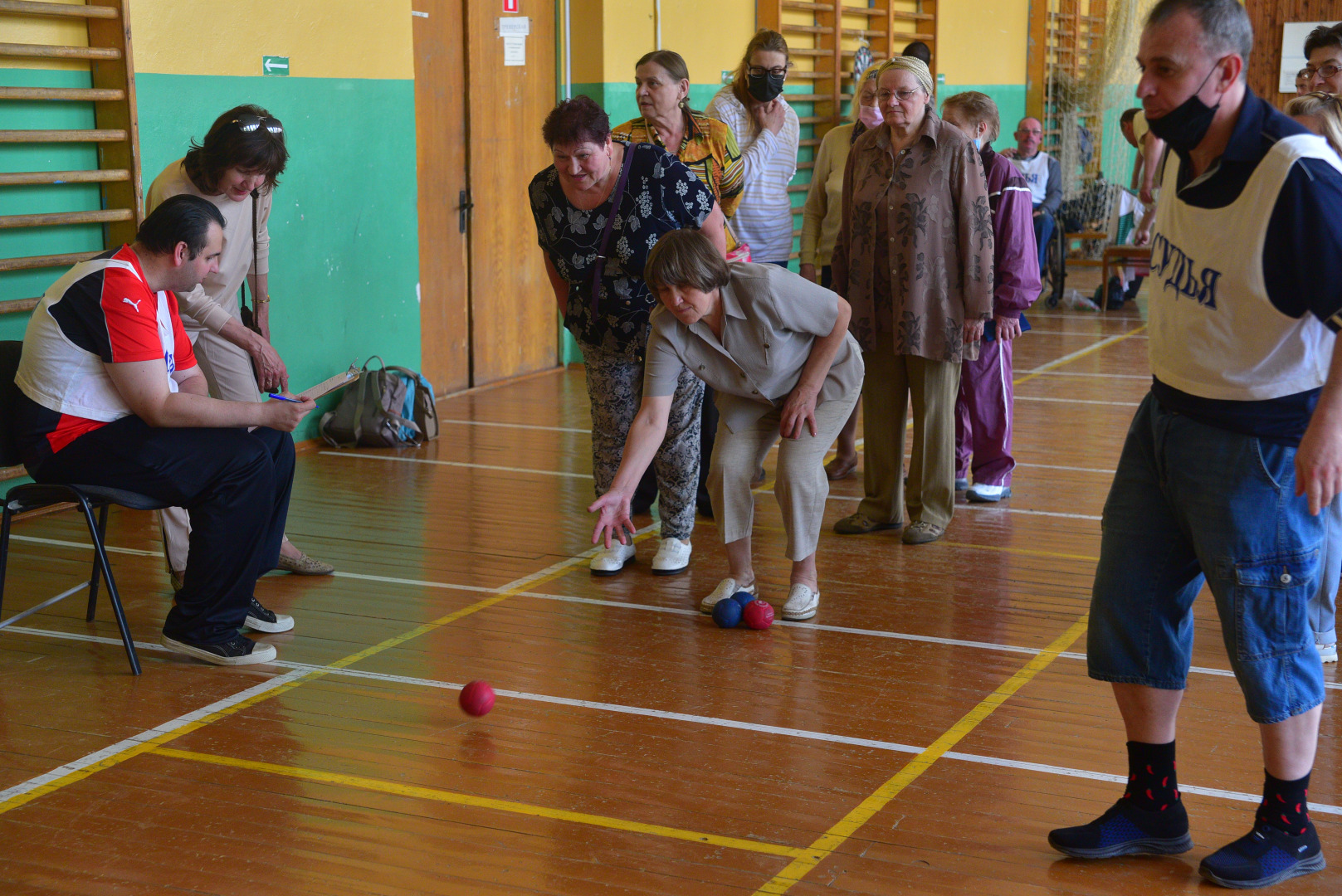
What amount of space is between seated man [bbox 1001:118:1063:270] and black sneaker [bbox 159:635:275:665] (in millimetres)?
7971

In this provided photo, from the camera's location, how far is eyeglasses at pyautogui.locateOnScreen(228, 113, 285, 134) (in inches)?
152

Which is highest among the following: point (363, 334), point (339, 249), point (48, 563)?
point (339, 249)

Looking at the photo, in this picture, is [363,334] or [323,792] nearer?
[323,792]

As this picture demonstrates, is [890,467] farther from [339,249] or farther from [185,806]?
[339,249]

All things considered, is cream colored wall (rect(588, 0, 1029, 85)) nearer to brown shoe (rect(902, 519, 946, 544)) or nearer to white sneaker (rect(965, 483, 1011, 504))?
white sneaker (rect(965, 483, 1011, 504))

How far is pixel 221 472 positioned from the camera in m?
3.56

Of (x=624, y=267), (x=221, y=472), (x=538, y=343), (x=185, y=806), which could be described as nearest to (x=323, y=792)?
(x=185, y=806)

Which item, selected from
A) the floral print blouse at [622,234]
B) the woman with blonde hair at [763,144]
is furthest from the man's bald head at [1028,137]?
the floral print blouse at [622,234]

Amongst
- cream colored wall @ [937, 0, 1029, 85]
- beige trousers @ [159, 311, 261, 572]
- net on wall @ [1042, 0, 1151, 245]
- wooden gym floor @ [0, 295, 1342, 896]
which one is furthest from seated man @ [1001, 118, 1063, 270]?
beige trousers @ [159, 311, 261, 572]

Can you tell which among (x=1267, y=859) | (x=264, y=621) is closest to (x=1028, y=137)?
(x=264, y=621)

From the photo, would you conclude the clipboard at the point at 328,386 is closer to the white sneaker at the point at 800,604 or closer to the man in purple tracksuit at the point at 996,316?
the white sneaker at the point at 800,604

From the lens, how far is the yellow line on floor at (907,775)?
2.55 metres

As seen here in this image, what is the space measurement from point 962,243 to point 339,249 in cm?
347

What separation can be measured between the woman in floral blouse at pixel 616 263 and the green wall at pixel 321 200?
2199 mm
